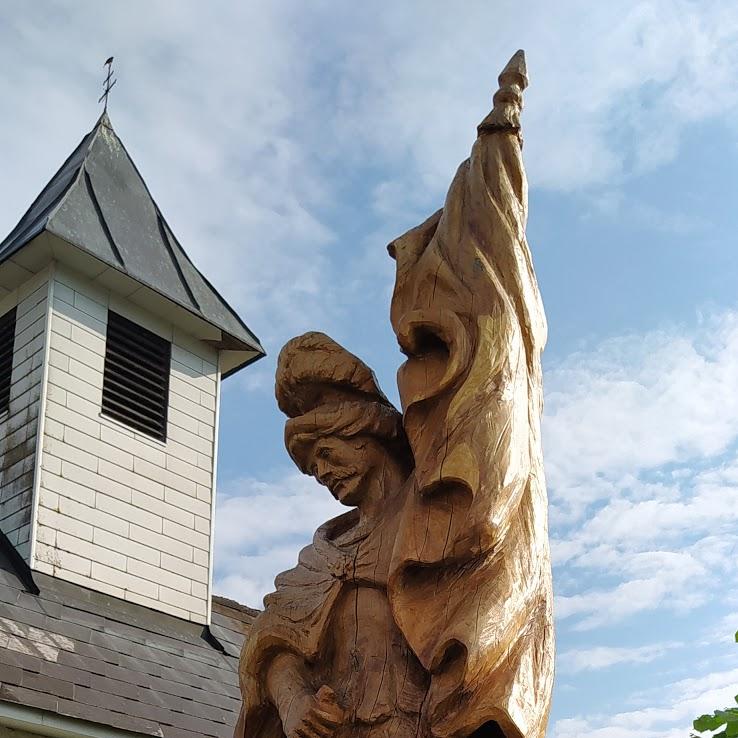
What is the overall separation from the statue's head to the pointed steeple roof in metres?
11.1

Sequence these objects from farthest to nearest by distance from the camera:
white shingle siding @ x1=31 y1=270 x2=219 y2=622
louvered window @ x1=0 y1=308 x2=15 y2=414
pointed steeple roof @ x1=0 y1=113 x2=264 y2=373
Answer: pointed steeple roof @ x1=0 y1=113 x2=264 y2=373 → louvered window @ x1=0 y1=308 x2=15 y2=414 → white shingle siding @ x1=31 y1=270 x2=219 y2=622

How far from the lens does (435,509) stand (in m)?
2.49

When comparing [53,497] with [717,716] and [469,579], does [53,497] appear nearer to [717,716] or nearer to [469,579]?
[717,716]

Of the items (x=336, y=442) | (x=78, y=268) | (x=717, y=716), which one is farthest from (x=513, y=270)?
(x=78, y=268)

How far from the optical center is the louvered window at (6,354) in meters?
13.8

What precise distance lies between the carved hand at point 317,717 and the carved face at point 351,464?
0.49 m

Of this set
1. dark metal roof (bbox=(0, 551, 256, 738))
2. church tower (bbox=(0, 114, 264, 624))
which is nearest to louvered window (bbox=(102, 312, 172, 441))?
church tower (bbox=(0, 114, 264, 624))

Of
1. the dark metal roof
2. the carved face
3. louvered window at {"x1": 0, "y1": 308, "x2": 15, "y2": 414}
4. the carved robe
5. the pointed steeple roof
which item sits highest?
the pointed steeple roof

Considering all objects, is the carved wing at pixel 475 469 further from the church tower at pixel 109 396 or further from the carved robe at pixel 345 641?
the church tower at pixel 109 396

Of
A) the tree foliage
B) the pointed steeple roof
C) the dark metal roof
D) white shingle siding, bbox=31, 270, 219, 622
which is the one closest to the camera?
the tree foliage

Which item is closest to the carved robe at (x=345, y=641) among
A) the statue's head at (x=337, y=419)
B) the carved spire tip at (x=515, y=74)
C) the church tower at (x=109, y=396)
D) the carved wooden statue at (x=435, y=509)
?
the carved wooden statue at (x=435, y=509)

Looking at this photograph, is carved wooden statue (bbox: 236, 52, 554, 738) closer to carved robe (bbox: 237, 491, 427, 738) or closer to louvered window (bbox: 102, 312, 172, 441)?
carved robe (bbox: 237, 491, 427, 738)

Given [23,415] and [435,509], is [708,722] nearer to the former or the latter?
[435,509]

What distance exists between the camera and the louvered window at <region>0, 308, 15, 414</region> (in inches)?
542
